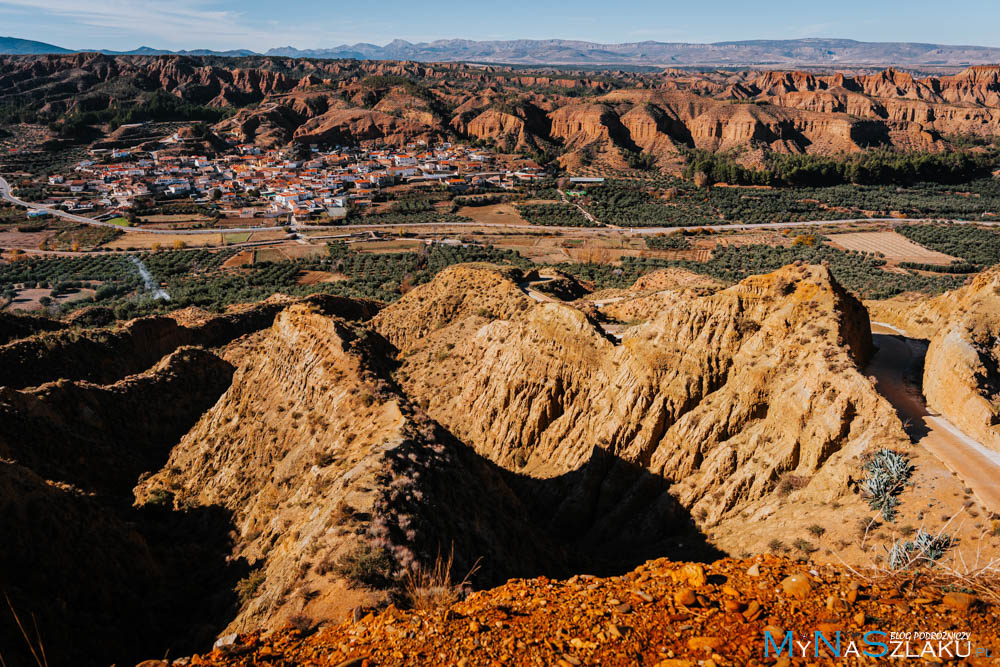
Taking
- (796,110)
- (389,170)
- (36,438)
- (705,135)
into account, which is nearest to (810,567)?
(36,438)

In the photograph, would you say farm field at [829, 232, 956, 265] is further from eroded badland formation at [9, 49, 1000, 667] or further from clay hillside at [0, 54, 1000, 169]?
clay hillside at [0, 54, 1000, 169]

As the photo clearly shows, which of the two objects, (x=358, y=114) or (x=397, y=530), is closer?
(x=397, y=530)

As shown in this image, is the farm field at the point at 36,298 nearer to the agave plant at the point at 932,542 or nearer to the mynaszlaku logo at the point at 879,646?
the mynaszlaku logo at the point at 879,646

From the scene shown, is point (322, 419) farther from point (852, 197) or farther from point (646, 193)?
point (852, 197)

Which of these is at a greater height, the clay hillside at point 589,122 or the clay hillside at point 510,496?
the clay hillside at point 589,122

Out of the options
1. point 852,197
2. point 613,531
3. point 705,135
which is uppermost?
point 705,135

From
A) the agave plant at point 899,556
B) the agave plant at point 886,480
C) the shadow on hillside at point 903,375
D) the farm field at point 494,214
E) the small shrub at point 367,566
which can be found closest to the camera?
the agave plant at point 899,556

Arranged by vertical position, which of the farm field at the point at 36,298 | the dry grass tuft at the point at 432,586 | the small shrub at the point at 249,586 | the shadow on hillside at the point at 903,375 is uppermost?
the shadow on hillside at the point at 903,375

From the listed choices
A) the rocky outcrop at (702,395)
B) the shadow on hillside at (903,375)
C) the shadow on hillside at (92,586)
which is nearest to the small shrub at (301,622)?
the shadow on hillside at (92,586)
